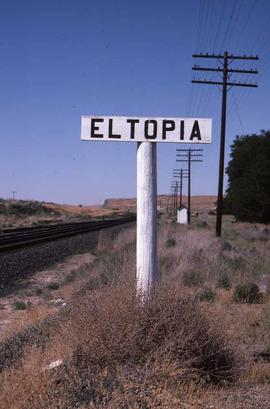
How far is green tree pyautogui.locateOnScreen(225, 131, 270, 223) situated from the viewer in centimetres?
6531

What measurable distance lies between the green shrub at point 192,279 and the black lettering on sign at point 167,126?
256 inches

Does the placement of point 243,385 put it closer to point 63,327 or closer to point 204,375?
point 204,375

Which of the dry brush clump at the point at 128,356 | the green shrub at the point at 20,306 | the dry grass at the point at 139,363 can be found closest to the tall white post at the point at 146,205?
the dry grass at the point at 139,363

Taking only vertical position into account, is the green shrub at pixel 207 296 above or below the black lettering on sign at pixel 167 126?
below

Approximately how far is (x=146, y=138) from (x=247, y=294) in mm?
5641

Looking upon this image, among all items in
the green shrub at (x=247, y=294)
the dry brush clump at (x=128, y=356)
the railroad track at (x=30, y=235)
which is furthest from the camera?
the railroad track at (x=30, y=235)

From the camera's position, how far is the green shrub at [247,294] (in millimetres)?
13039

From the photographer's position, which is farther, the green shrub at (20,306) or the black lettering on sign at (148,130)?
the green shrub at (20,306)

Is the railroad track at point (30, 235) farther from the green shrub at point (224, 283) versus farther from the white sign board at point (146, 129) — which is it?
the white sign board at point (146, 129)

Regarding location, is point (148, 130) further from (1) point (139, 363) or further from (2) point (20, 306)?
(2) point (20, 306)

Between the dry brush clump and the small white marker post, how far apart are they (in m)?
1.24

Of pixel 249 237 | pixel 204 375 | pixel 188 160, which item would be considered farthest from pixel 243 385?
pixel 188 160

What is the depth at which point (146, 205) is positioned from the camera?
28.1 ft

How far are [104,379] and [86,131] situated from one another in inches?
140
